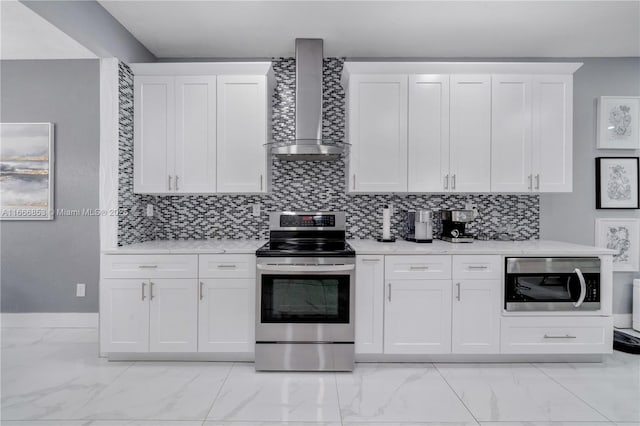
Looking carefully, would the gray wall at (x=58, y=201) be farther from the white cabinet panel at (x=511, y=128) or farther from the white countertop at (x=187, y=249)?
the white cabinet panel at (x=511, y=128)

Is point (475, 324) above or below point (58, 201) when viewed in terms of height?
below

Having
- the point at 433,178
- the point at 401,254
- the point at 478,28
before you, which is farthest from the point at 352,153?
the point at 478,28

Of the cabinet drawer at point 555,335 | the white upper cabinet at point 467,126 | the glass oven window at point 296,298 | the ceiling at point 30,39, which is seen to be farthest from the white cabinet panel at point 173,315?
the cabinet drawer at point 555,335

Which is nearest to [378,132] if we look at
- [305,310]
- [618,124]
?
[305,310]

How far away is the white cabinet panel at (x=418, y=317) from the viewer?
2.79 meters

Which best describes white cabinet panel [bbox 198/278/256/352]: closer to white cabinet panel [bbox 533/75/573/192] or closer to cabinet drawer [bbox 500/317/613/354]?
cabinet drawer [bbox 500/317/613/354]

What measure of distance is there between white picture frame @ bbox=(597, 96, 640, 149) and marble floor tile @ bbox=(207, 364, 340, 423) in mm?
3459

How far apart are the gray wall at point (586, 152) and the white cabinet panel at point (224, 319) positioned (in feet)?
9.52

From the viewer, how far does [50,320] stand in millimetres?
3604

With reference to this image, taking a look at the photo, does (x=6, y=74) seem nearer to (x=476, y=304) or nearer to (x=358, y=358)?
(x=358, y=358)

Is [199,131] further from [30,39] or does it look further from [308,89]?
[30,39]

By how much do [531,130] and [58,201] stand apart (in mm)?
4489

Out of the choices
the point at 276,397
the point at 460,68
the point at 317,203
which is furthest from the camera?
the point at 317,203

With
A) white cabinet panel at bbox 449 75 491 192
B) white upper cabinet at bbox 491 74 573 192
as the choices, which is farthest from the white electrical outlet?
white upper cabinet at bbox 491 74 573 192
